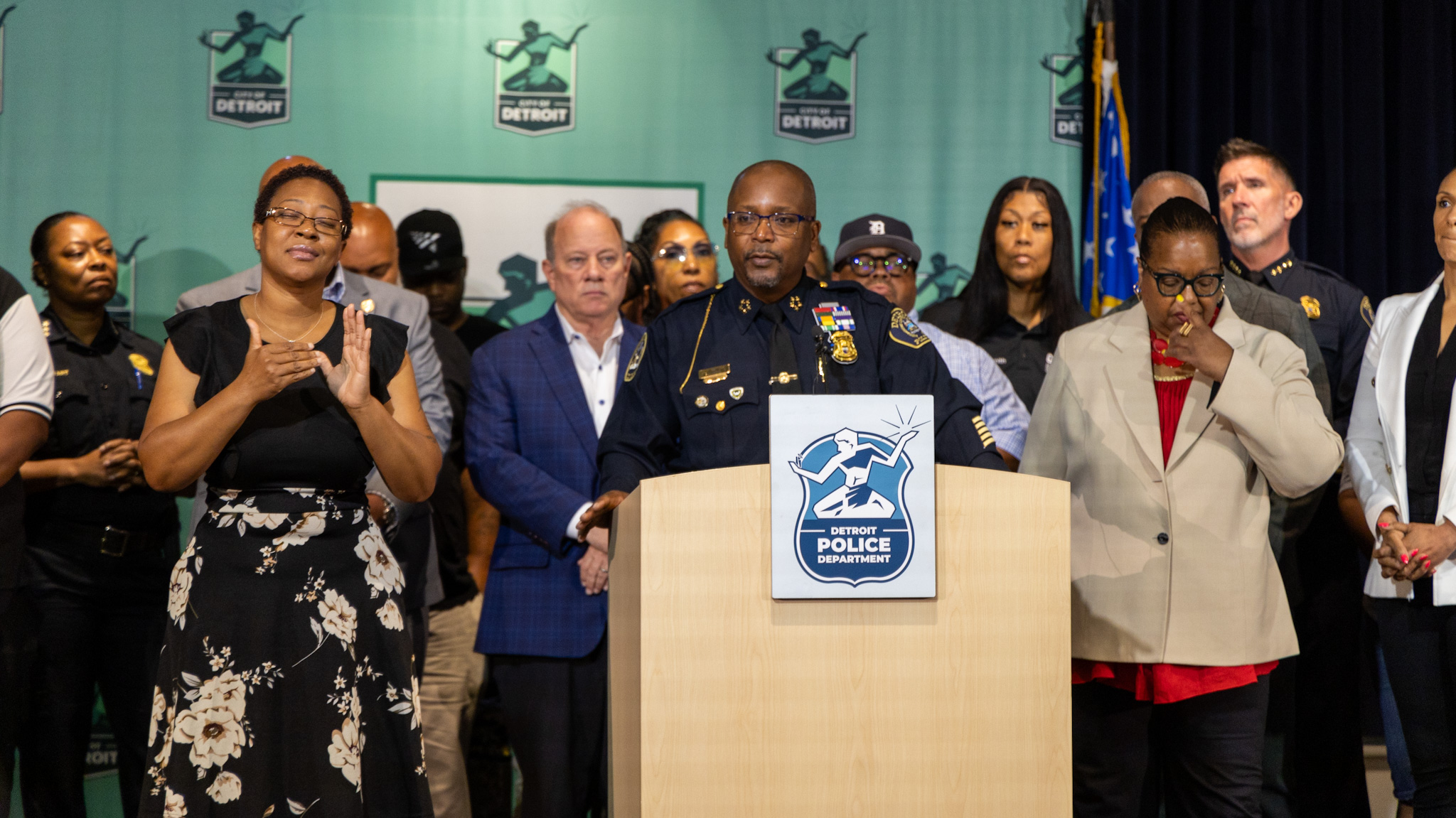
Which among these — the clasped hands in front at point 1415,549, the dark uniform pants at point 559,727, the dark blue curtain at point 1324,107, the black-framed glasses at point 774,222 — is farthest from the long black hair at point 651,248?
the clasped hands in front at point 1415,549

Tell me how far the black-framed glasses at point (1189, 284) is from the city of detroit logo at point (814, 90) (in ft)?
8.24

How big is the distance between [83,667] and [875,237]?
2613mm

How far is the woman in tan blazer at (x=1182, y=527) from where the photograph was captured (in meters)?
2.62

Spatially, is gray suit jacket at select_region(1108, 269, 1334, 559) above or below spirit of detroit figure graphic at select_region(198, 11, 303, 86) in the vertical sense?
below

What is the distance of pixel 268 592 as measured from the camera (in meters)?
2.44

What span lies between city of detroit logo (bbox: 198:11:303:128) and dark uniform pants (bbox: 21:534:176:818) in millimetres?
1976

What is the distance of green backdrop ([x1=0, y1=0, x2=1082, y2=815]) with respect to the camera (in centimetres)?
482

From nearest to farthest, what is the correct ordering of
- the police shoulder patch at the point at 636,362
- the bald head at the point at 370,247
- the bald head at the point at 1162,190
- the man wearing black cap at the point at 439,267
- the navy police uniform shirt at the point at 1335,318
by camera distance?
the police shoulder patch at the point at 636,362
the navy police uniform shirt at the point at 1335,318
the bald head at the point at 1162,190
the bald head at the point at 370,247
the man wearing black cap at the point at 439,267

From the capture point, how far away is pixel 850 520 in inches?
77.1

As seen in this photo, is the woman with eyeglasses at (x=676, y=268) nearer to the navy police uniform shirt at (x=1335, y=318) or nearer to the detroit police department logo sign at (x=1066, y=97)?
the detroit police department logo sign at (x=1066, y=97)

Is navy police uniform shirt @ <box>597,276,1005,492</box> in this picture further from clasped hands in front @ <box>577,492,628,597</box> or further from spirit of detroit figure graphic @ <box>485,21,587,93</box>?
spirit of detroit figure graphic @ <box>485,21,587,93</box>

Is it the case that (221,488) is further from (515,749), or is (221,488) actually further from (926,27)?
(926,27)

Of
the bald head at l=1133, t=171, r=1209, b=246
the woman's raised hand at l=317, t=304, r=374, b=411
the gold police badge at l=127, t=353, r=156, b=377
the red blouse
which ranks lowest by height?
the red blouse

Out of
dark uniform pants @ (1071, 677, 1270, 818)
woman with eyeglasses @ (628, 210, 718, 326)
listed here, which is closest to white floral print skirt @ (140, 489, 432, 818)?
dark uniform pants @ (1071, 677, 1270, 818)
